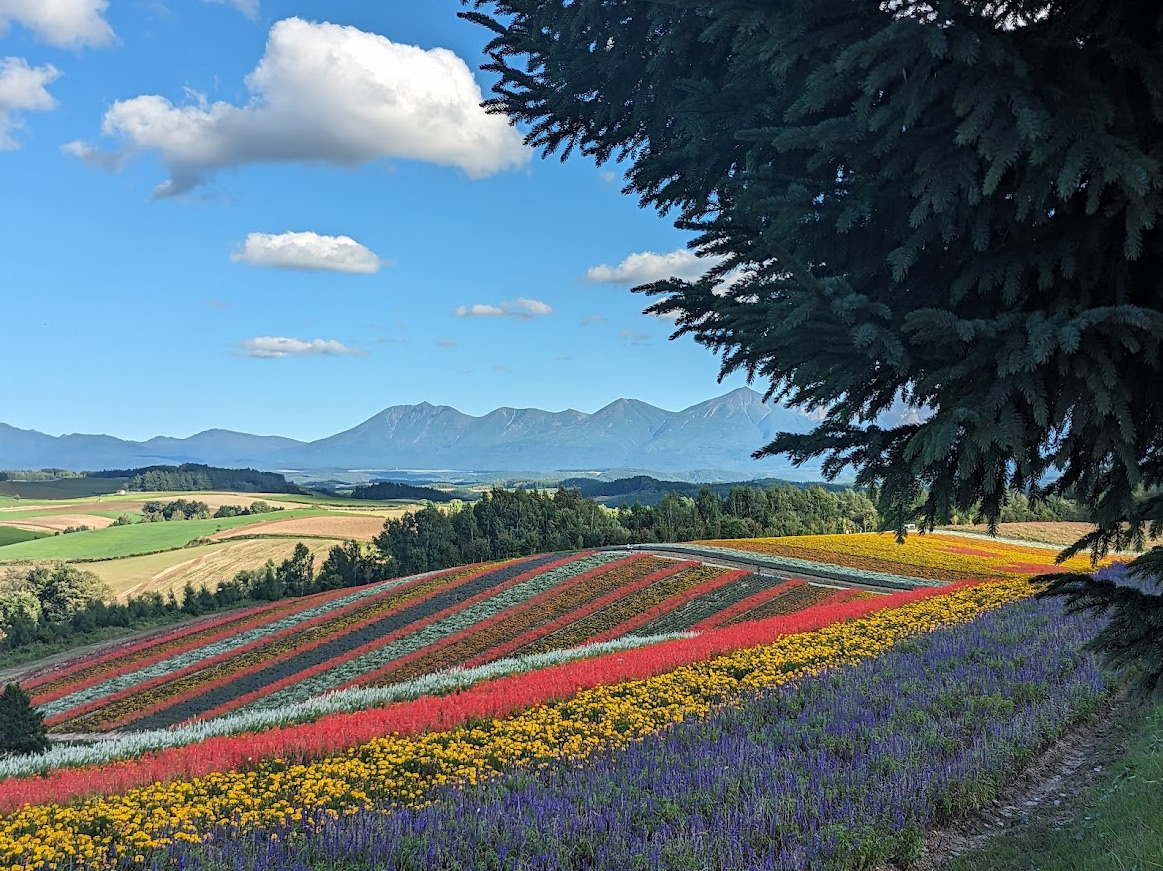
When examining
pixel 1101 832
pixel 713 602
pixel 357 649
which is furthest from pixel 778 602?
pixel 1101 832

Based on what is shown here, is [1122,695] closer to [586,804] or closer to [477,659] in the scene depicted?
[586,804]

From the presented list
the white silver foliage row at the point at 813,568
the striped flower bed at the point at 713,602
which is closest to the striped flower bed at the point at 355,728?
the striped flower bed at the point at 713,602

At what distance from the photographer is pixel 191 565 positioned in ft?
204

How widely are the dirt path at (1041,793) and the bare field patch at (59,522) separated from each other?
112m

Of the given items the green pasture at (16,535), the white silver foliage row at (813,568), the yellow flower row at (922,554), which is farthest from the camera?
the green pasture at (16,535)

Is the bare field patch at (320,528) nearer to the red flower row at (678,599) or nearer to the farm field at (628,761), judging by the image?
the red flower row at (678,599)

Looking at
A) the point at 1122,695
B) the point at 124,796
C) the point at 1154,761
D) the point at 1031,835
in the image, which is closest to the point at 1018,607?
the point at 1122,695

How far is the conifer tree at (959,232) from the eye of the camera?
2857mm

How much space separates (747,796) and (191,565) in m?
67.0

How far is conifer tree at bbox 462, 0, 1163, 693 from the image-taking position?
2.86 meters

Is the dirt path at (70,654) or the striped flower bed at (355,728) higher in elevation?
the striped flower bed at (355,728)

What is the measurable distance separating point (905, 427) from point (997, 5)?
197 centimetres

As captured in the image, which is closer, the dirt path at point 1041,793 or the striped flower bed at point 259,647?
the dirt path at point 1041,793

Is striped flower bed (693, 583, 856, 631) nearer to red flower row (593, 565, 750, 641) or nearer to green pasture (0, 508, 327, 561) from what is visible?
red flower row (593, 565, 750, 641)
